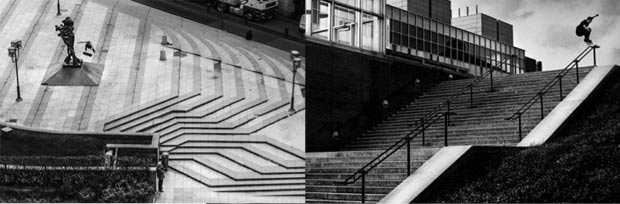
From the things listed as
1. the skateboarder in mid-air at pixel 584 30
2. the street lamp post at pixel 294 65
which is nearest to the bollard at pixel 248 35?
the street lamp post at pixel 294 65

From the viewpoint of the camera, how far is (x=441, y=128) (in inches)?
582

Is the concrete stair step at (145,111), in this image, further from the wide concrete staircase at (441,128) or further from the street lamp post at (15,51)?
the wide concrete staircase at (441,128)

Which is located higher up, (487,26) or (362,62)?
(487,26)

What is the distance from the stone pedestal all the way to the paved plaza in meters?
0.05

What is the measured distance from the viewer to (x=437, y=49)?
2034 cm

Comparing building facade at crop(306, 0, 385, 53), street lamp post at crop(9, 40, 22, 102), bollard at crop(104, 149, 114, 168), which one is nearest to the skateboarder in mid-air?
building facade at crop(306, 0, 385, 53)

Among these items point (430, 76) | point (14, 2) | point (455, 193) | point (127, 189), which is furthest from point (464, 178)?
point (430, 76)

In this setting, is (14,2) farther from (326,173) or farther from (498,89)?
(498,89)

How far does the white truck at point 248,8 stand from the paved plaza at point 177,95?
40 centimetres

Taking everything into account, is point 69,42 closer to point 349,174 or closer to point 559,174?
point 349,174

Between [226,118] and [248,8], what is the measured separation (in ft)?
5.17

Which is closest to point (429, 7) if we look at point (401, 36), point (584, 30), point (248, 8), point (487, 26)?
point (487, 26)

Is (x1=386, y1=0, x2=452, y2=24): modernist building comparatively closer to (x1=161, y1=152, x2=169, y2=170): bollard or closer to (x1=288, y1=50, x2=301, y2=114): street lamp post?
(x1=288, y1=50, x2=301, y2=114): street lamp post

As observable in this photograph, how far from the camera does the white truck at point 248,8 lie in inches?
421
